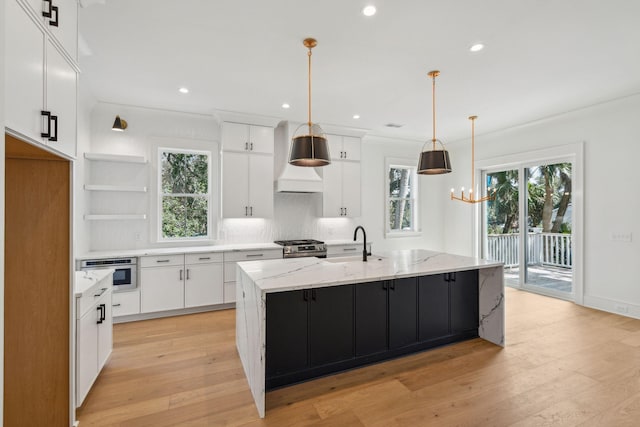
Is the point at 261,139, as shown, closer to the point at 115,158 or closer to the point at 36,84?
the point at 115,158

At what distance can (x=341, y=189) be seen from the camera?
543cm

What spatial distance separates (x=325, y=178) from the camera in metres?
5.29

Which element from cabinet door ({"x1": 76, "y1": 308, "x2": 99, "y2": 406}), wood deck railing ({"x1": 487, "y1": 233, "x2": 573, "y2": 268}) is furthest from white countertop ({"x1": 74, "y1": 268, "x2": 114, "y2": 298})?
wood deck railing ({"x1": 487, "y1": 233, "x2": 573, "y2": 268})

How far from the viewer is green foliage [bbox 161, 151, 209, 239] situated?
4648mm

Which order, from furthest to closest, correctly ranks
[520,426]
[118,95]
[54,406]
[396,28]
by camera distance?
1. [118,95]
2. [396,28]
3. [520,426]
4. [54,406]

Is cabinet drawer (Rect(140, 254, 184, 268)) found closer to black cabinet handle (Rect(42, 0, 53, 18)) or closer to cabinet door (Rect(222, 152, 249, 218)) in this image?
cabinet door (Rect(222, 152, 249, 218))

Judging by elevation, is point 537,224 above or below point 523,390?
above

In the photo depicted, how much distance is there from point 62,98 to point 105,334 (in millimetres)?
2013

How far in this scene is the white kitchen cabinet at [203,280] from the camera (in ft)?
13.7

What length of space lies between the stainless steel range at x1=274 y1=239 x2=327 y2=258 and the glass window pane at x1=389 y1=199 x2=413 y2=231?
6.73 ft

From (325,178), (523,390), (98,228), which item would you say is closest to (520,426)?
(523,390)

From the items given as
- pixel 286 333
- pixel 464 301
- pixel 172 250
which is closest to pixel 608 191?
pixel 464 301

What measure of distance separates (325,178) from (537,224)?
3.69 metres

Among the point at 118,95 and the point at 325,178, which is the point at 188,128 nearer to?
the point at 118,95
